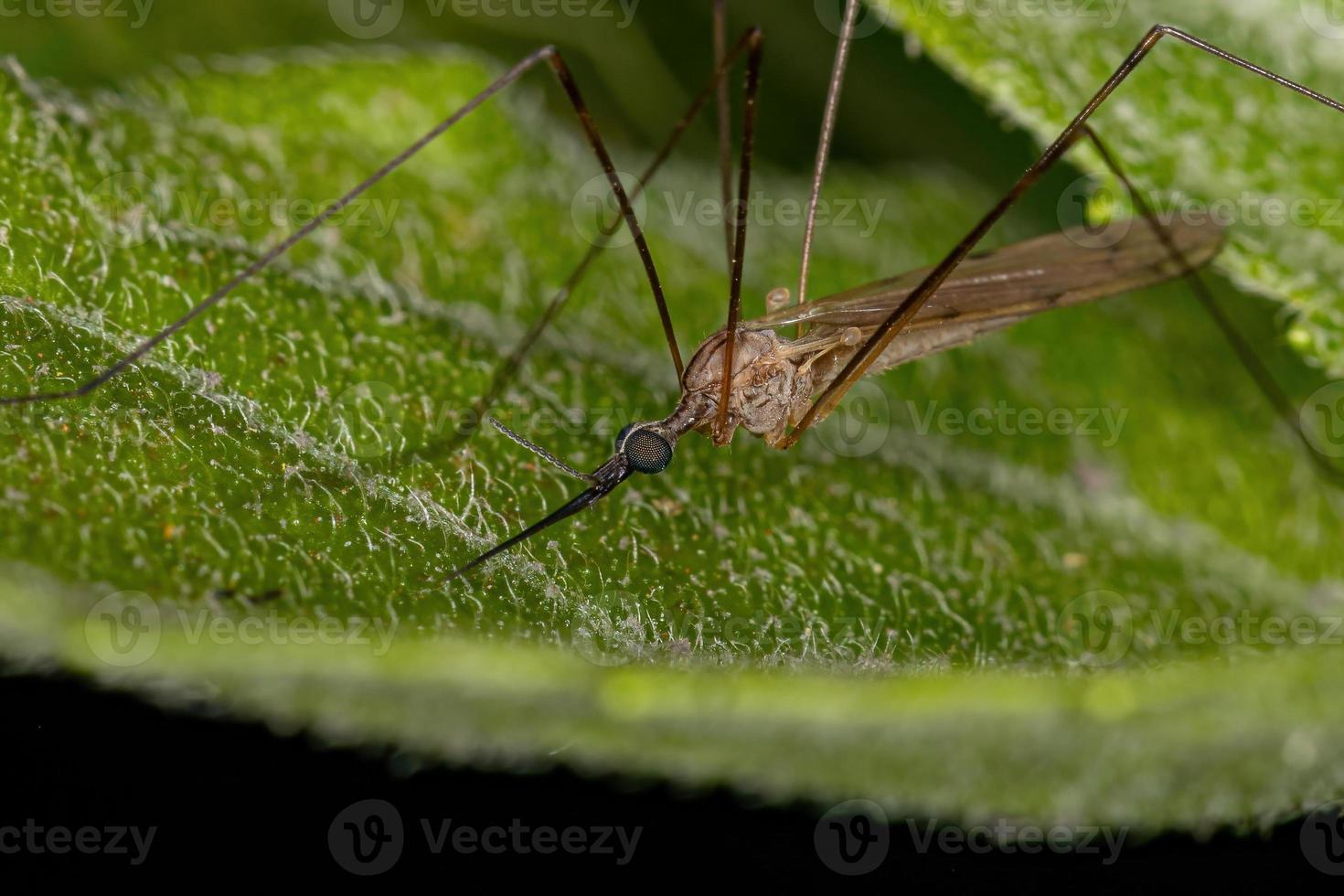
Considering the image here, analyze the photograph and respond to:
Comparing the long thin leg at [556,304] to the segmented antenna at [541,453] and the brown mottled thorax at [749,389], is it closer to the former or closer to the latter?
the segmented antenna at [541,453]

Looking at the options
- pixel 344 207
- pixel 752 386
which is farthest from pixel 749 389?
pixel 344 207

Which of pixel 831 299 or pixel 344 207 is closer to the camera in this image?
pixel 344 207

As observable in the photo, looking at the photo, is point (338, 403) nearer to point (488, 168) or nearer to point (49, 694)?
point (49, 694)

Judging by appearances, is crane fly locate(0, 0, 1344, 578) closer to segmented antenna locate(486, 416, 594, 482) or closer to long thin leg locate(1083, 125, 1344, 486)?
long thin leg locate(1083, 125, 1344, 486)

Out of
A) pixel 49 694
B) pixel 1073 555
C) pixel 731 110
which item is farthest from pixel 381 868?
pixel 731 110

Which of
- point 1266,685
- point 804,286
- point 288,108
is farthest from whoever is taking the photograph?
point 804,286

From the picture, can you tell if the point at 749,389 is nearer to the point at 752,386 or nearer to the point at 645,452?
the point at 752,386
